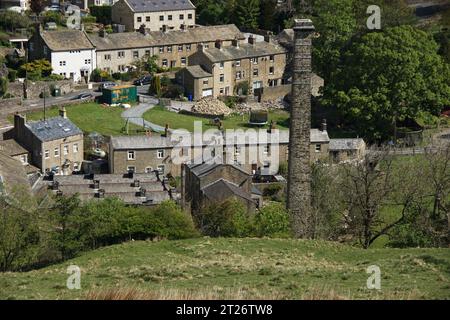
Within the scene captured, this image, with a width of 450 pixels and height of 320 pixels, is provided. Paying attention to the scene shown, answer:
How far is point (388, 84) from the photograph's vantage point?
61.5 metres

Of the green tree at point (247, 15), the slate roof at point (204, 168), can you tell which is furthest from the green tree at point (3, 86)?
the green tree at point (247, 15)

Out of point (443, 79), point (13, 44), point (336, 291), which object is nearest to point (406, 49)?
point (443, 79)

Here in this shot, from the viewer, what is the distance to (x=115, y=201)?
39.7 m

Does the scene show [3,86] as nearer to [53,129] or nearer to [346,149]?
[53,129]

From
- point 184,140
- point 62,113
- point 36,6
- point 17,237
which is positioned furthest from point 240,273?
point 36,6

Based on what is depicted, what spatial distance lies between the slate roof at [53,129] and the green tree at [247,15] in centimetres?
3435

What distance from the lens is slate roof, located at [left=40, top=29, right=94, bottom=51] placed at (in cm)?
7088

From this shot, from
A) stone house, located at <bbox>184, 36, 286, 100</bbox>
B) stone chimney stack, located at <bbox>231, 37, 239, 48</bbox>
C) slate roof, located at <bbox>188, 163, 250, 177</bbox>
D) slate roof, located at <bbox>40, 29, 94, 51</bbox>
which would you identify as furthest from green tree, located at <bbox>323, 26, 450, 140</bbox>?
slate roof, located at <bbox>40, 29, 94, 51</bbox>

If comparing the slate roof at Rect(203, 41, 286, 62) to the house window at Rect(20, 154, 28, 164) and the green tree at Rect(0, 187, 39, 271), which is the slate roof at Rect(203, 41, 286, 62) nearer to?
the house window at Rect(20, 154, 28, 164)

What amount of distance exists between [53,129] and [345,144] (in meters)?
16.9

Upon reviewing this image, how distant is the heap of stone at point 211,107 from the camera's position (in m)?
65.0

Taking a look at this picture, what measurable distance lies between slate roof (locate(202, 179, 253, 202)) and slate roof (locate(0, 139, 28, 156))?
1242 centimetres

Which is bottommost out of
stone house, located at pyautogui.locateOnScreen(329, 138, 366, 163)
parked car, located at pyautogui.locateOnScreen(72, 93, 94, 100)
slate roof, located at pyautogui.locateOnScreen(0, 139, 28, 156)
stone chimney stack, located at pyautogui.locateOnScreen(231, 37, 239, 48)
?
stone house, located at pyautogui.locateOnScreen(329, 138, 366, 163)
